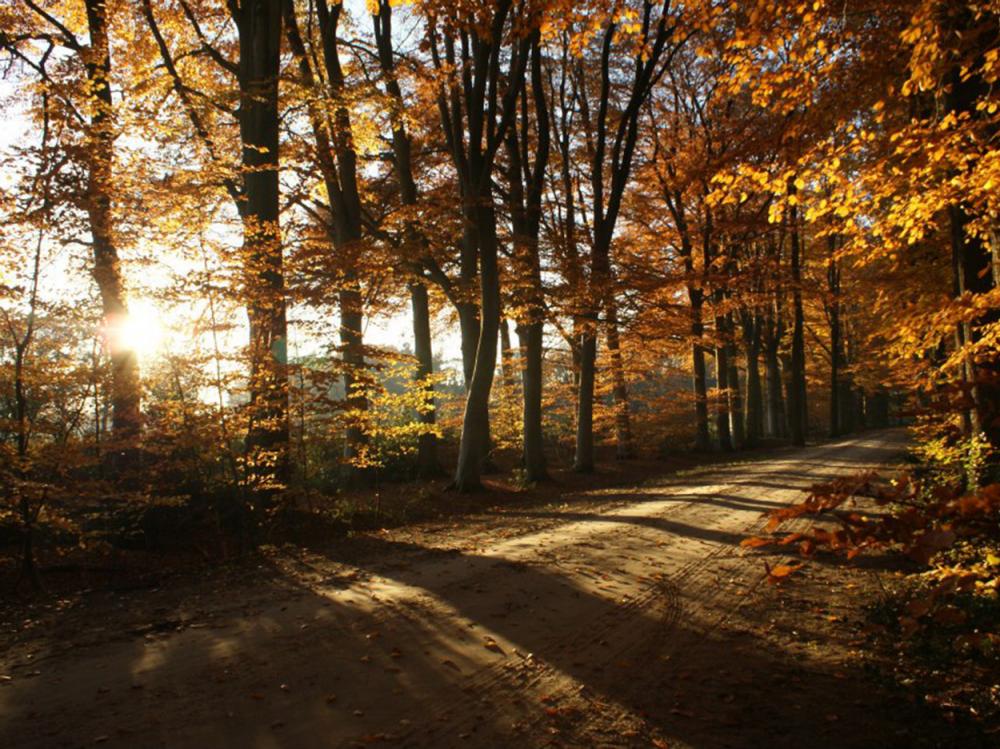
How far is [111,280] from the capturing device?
9.80m

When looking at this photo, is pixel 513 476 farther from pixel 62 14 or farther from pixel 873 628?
pixel 62 14

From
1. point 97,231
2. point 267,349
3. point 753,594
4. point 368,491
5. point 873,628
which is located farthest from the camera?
point 368,491

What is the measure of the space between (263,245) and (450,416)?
1168 centimetres

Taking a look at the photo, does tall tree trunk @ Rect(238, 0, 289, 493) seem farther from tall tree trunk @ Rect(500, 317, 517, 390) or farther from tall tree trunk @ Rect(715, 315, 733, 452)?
tall tree trunk @ Rect(715, 315, 733, 452)

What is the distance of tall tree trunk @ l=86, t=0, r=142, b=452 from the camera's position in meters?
7.50

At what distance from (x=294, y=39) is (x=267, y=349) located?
28.4 feet

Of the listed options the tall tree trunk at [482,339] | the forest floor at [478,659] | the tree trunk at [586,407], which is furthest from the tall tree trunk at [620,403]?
the forest floor at [478,659]

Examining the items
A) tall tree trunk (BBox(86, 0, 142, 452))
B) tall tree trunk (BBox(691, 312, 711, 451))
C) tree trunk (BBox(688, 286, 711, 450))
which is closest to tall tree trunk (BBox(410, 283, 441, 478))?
tall tree trunk (BBox(86, 0, 142, 452))

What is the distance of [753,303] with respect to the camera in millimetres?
21328

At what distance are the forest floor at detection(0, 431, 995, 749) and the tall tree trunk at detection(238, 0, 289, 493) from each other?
1938 mm

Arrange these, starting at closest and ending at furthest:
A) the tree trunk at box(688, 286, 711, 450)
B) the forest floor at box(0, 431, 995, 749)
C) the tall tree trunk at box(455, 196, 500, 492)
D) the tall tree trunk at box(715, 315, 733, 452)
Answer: the forest floor at box(0, 431, 995, 749) → the tall tree trunk at box(455, 196, 500, 492) → the tree trunk at box(688, 286, 711, 450) → the tall tree trunk at box(715, 315, 733, 452)

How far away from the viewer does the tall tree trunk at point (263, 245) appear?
27.5 feet

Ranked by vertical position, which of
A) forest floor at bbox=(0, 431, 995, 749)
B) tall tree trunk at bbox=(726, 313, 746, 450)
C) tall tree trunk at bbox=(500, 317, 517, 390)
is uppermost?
tall tree trunk at bbox=(500, 317, 517, 390)

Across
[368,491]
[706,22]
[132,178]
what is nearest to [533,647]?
[706,22]
